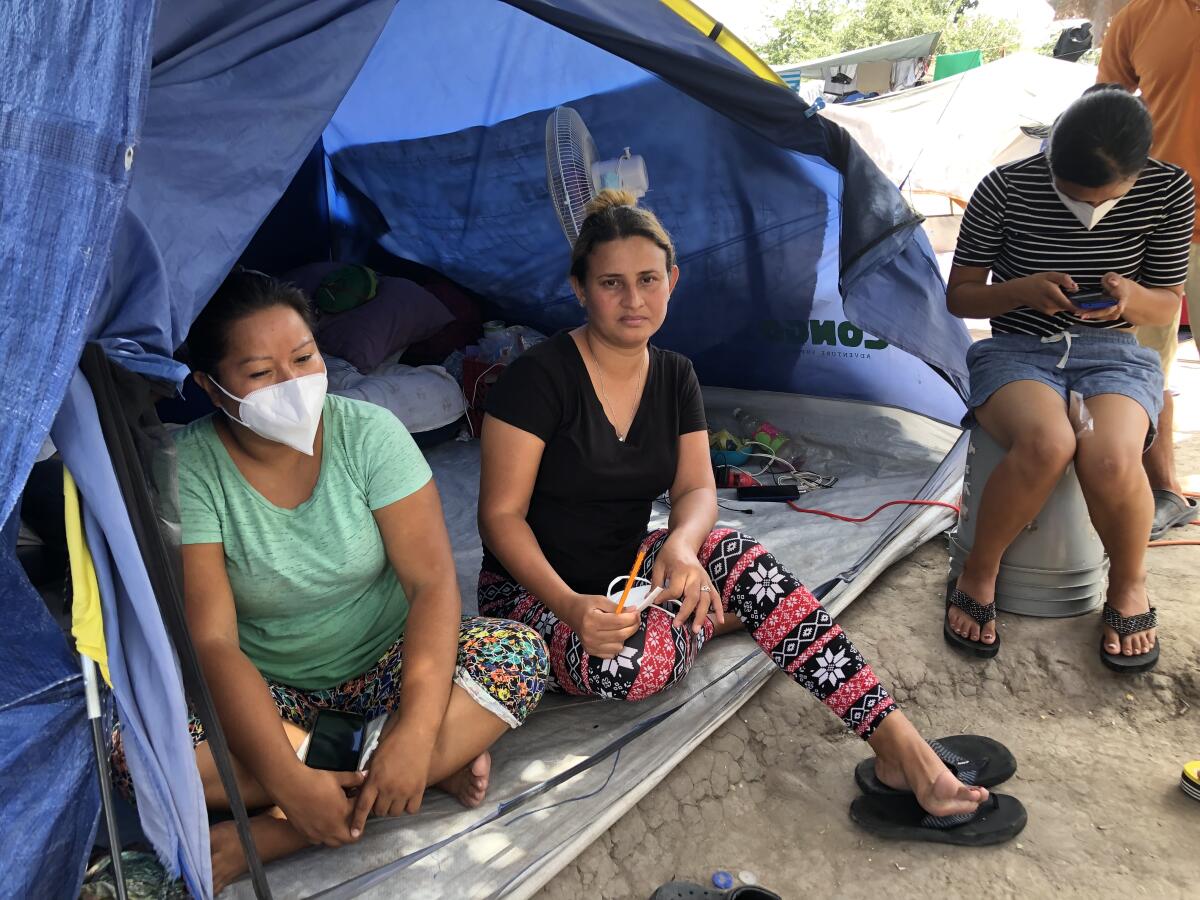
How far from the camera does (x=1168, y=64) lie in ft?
8.79

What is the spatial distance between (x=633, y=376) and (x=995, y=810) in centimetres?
103

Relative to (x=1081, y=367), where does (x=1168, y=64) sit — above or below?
above

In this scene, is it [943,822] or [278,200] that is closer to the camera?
[943,822]

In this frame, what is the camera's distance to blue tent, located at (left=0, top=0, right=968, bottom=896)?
1089mm

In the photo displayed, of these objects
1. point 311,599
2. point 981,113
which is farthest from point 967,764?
point 981,113

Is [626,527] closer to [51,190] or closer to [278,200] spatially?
[278,200]

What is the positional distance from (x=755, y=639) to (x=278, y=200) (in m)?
1.31

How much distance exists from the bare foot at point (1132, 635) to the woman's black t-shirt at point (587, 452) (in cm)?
101

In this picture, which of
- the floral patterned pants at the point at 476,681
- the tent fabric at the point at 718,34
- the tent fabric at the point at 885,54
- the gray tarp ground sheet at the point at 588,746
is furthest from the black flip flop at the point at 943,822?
the tent fabric at the point at 885,54

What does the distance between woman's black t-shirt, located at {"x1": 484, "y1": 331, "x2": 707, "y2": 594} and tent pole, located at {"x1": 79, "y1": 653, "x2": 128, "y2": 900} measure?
0.83 m

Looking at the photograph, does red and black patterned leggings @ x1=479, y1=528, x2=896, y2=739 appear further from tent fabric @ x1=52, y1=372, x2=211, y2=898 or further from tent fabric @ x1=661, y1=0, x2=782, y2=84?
tent fabric @ x1=661, y1=0, x2=782, y2=84

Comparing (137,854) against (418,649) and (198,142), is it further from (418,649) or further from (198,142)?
(198,142)

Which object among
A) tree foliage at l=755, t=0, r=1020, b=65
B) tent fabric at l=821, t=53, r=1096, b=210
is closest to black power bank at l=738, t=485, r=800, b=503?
tent fabric at l=821, t=53, r=1096, b=210

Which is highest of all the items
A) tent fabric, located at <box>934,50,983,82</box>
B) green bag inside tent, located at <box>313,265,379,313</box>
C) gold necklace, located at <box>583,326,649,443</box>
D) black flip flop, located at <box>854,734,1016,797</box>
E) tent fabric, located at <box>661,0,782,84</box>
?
tent fabric, located at <box>934,50,983,82</box>
